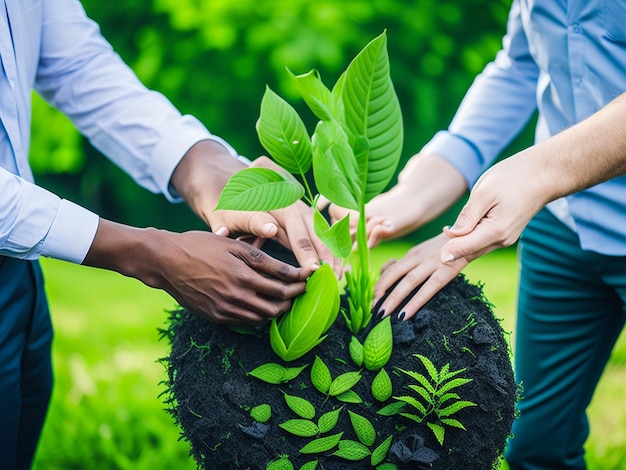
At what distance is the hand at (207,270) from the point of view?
1224 millimetres

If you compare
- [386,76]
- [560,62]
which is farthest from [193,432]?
[560,62]

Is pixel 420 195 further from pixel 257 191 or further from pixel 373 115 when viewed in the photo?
pixel 257 191

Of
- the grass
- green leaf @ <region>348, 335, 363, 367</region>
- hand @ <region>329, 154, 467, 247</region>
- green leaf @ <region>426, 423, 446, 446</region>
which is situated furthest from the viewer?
the grass

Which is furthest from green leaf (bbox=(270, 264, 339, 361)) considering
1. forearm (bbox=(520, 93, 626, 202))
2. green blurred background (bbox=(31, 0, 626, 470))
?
green blurred background (bbox=(31, 0, 626, 470))

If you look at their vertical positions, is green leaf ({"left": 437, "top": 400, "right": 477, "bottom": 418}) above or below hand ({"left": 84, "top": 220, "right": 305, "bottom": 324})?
above

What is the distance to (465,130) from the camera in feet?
5.73

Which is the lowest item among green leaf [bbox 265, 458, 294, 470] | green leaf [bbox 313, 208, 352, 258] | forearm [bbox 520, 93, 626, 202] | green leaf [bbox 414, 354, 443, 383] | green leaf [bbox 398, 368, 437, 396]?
green leaf [bbox 265, 458, 294, 470]

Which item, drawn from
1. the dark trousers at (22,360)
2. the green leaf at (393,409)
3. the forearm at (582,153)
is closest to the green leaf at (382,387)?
the green leaf at (393,409)

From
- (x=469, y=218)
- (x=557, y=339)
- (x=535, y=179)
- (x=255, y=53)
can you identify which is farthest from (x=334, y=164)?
(x=255, y=53)

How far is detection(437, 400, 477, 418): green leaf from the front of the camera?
1160mm

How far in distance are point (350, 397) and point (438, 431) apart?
17 centimetres

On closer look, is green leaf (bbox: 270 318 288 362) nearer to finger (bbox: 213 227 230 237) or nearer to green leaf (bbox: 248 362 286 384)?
green leaf (bbox: 248 362 286 384)

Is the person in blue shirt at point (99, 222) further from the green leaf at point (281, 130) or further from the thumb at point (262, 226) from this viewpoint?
the green leaf at point (281, 130)

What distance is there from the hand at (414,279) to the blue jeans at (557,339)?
44cm
